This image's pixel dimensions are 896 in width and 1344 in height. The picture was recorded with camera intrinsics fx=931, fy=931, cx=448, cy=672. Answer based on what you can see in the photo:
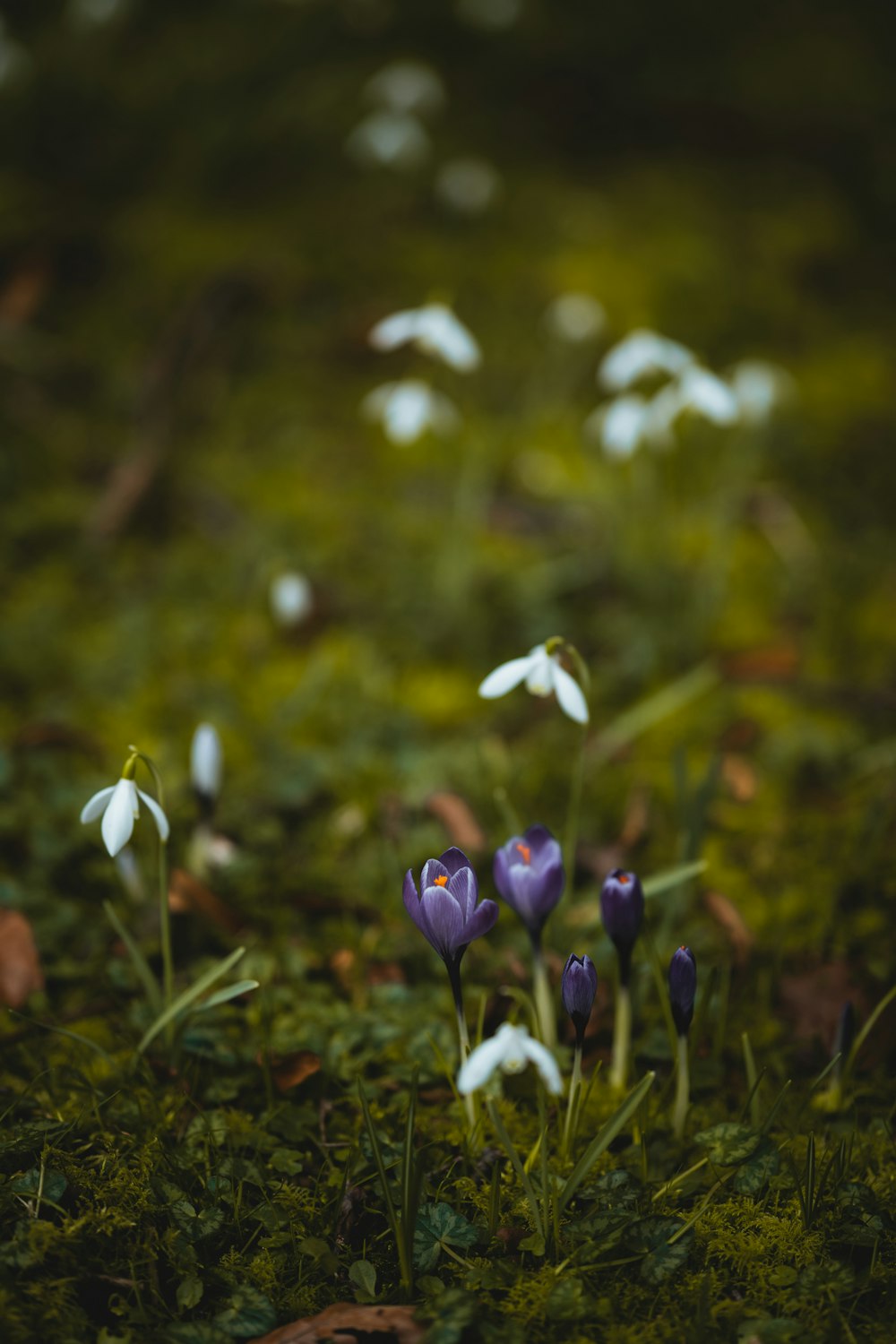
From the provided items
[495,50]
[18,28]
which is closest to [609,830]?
[495,50]

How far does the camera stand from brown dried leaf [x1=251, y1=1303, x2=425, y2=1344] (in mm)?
1181

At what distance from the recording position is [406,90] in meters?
4.65

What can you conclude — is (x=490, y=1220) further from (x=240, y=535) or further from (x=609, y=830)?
(x=240, y=535)

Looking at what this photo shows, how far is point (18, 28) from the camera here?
5.51 metres

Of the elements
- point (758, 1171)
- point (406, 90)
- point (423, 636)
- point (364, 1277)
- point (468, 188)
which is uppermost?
point (406, 90)

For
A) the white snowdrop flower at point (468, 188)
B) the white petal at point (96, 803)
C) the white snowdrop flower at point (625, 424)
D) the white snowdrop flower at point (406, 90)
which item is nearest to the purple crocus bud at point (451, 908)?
the white petal at point (96, 803)

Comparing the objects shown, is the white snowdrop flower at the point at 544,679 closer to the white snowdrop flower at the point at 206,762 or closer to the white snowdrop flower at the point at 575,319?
the white snowdrop flower at the point at 206,762

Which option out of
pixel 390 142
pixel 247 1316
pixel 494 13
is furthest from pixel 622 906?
pixel 494 13

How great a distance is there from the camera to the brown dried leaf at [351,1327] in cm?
118

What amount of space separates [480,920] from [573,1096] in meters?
0.34

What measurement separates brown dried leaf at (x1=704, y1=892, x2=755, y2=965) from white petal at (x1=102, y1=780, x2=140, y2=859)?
1.21m

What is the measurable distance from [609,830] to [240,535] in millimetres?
1631

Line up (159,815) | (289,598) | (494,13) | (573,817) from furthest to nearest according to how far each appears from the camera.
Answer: (494,13) → (289,598) → (573,817) → (159,815)

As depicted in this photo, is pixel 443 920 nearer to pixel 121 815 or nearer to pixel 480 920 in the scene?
pixel 480 920
